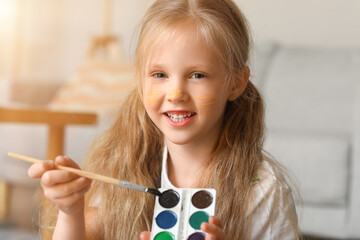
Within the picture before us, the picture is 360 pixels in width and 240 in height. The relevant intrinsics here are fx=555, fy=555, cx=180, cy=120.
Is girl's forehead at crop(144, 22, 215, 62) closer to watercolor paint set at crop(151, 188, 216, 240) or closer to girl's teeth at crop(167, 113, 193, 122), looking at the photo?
girl's teeth at crop(167, 113, 193, 122)

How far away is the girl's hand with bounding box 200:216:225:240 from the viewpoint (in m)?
0.73

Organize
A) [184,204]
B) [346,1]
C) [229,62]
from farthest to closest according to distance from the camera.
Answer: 1. [346,1]
2. [229,62]
3. [184,204]

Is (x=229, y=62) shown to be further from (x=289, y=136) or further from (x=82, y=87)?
(x=82, y=87)

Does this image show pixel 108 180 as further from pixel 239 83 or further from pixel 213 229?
pixel 239 83

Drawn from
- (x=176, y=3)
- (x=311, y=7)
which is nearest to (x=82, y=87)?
(x=311, y=7)

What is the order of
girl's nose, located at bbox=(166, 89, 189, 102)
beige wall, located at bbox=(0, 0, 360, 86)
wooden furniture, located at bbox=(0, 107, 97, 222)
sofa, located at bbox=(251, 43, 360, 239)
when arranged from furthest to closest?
beige wall, located at bbox=(0, 0, 360, 86) < sofa, located at bbox=(251, 43, 360, 239) < wooden furniture, located at bbox=(0, 107, 97, 222) < girl's nose, located at bbox=(166, 89, 189, 102)

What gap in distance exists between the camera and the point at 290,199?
3.17ft

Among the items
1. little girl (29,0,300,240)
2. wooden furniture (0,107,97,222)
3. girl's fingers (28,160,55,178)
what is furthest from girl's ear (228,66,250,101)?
wooden furniture (0,107,97,222)

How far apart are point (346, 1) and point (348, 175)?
1.27m

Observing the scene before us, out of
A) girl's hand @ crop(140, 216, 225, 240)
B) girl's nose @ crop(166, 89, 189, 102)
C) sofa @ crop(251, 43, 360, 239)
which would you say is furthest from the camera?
sofa @ crop(251, 43, 360, 239)

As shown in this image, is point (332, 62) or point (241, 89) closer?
point (241, 89)

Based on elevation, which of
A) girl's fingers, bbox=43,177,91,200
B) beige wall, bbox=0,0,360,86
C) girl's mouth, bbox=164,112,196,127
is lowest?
girl's fingers, bbox=43,177,91,200

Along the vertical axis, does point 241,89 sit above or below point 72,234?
above

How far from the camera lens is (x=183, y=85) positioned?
33.8 inches
